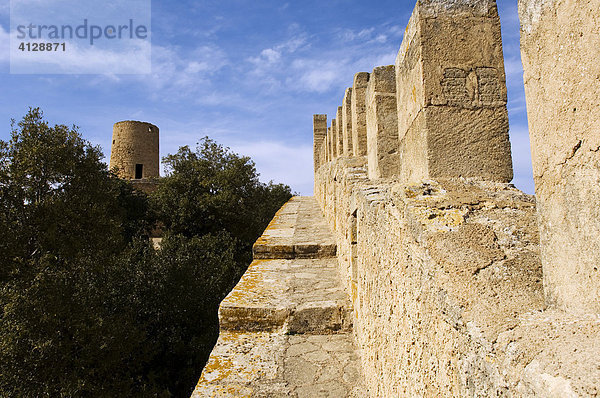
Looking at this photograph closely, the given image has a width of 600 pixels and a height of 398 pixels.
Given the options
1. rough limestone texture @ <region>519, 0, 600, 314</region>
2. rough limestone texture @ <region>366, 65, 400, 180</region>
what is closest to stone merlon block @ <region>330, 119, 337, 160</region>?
rough limestone texture @ <region>366, 65, 400, 180</region>

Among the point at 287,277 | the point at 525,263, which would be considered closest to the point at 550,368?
the point at 525,263

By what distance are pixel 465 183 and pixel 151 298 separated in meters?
10.2

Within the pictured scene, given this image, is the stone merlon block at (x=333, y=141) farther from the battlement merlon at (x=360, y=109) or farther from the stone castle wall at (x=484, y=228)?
the stone castle wall at (x=484, y=228)

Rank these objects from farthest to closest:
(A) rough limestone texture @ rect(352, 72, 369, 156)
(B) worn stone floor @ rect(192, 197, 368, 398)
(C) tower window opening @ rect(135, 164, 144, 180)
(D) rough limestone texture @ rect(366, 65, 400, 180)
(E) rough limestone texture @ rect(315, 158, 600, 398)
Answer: (C) tower window opening @ rect(135, 164, 144, 180), (A) rough limestone texture @ rect(352, 72, 369, 156), (D) rough limestone texture @ rect(366, 65, 400, 180), (B) worn stone floor @ rect(192, 197, 368, 398), (E) rough limestone texture @ rect(315, 158, 600, 398)

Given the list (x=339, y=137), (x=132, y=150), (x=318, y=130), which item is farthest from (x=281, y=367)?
(x=132, y=150)

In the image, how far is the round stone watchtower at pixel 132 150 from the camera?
24594 millimetres

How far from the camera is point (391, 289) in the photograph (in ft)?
5.42

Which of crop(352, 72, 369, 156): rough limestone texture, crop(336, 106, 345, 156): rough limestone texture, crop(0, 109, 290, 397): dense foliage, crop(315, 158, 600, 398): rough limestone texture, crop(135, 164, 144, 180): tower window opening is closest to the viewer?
crop(315, 158, 600, 398): rough limestone texture

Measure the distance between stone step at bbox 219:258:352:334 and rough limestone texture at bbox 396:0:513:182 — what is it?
135 cm

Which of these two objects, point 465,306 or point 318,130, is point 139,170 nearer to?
point 318,130

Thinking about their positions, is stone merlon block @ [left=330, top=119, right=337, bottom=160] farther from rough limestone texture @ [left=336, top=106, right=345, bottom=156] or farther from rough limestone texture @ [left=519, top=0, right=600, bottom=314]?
rough limestone texture @ [left=519, top=0, right=600, bottom=314]

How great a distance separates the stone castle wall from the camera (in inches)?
32.6

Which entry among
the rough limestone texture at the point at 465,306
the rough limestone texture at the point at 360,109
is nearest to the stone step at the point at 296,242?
the rough limestone texture at the point at 360,109

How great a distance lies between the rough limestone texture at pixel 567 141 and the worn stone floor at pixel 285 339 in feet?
5.27
